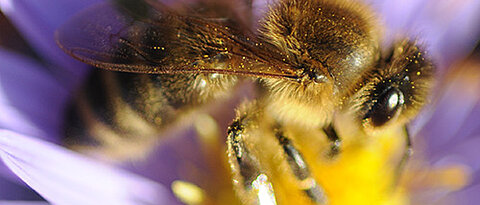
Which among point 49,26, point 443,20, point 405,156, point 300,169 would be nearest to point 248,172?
point 300,169

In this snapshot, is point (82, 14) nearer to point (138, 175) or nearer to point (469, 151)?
point (138, 175)

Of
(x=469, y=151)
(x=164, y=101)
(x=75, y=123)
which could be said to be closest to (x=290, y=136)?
(x=164, y=101)

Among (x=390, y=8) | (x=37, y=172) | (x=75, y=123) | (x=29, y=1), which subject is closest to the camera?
(x=37, y=172)

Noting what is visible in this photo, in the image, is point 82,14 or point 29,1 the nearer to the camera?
point 82,14

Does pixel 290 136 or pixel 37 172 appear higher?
pixel 290 136

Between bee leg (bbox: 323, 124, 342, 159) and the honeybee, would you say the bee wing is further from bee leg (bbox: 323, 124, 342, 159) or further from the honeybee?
bee leg (bbox: 323, 124, 342, 159)

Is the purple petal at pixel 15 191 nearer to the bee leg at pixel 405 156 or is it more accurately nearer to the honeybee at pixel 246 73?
the honeybee at pixel 246 73

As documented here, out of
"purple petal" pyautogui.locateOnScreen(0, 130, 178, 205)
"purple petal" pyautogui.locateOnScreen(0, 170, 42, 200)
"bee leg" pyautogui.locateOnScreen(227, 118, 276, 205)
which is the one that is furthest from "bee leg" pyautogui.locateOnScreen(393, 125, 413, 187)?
"purple petal" pyautogui.locateOnScreen(0, 170, 42, 200)

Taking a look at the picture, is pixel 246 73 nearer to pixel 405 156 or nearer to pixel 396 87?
Result: pixel 396 87
